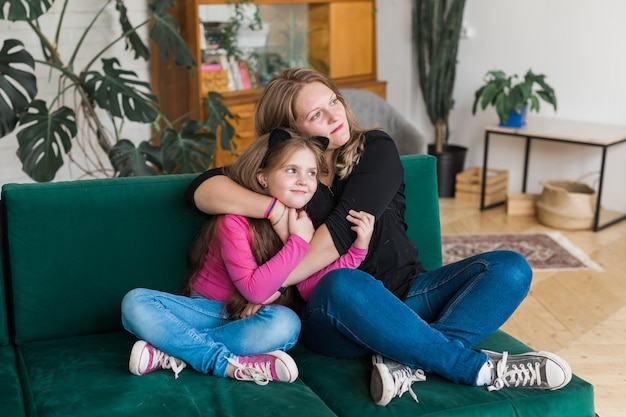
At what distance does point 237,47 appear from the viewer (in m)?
4.56

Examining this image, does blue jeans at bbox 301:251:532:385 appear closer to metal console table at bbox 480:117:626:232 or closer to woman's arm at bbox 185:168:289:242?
woman's arm at bbox 185:168:289:242

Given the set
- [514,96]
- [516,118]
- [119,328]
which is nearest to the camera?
[119,328]

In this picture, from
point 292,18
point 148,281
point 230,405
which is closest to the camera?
point 230,405

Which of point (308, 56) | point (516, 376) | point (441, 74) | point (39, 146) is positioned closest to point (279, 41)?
point (308, 56)

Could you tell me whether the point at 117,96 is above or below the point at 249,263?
above

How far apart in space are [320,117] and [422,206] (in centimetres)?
45

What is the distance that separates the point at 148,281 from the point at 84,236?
0.21 m

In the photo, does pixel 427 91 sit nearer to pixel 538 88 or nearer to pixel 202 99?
pixel 538 88

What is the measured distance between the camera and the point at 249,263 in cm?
198

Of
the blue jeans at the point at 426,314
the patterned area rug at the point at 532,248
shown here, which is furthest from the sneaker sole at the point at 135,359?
the patterned area rug at the point at 532,248

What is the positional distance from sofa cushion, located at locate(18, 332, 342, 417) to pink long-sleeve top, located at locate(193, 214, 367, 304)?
23cm

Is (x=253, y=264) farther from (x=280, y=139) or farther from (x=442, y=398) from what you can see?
(x=442, y=398)

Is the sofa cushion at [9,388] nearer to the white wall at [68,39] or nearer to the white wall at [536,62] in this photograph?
the white wall at [68,39]

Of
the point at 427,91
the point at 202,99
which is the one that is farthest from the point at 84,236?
the point at 427,91
